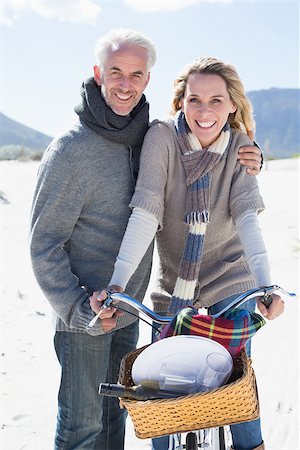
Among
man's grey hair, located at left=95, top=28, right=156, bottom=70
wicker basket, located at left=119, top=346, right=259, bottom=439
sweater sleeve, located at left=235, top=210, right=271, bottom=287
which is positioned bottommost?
wicker basket, located at left=119, top=346, right=259, bottom=439

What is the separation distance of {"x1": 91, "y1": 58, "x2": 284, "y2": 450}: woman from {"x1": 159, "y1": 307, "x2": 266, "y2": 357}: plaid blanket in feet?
1.57

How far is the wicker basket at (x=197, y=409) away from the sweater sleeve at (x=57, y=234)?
2.30ft

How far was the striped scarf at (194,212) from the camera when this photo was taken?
255 centimetres

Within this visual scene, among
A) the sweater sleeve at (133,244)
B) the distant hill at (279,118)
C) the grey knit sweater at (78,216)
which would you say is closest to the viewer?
the sweater sleeve at (133,244)

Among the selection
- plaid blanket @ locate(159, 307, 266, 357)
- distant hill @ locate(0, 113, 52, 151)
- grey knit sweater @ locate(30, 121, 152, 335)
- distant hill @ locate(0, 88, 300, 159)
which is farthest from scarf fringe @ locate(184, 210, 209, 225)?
distant hill @ locate(0, 88, 300, 159)

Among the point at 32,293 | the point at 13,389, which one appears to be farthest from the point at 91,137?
the point at 32,293

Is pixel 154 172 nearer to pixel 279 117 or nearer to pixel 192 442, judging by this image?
pixel 192 442

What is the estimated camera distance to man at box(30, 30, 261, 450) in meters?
2.46

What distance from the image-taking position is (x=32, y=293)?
6.44m

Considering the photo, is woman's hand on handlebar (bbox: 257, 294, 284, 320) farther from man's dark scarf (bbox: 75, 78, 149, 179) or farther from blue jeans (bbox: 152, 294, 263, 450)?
man's dark scarf (bbox: 75, 78, 149, 179)

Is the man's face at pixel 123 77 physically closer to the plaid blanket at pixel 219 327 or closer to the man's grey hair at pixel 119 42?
the man's grey hair at pixel 119 42

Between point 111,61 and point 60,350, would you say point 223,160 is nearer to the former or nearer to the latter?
point 111,61

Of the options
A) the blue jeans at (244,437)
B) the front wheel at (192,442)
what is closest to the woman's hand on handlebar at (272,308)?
the front wheel at (192,442)

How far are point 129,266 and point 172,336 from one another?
530 mm
